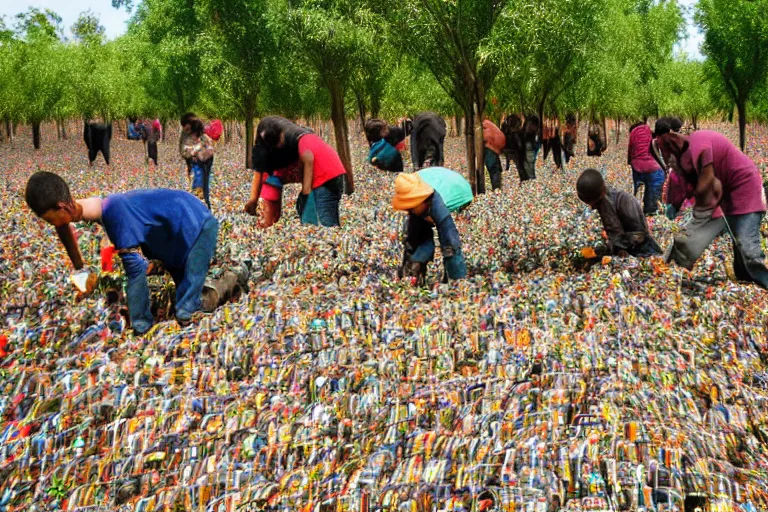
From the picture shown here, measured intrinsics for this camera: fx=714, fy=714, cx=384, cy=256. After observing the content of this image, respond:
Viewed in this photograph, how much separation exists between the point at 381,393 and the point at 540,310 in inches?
77.7

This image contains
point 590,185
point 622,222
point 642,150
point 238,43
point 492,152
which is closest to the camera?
point 590,185

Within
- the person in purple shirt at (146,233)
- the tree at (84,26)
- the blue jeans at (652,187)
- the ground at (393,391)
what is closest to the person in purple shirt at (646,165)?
the blue jeans at (652,187)

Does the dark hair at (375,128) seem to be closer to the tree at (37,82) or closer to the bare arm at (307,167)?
the bare arm at (307,167)

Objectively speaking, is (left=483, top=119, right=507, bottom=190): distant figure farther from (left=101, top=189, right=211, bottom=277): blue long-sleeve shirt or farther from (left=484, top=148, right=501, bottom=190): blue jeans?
(left=101, top=189, right=211, bottom=277): blue long-sleeve shirt

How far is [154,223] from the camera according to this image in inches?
208

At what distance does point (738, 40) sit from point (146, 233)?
22.0 m

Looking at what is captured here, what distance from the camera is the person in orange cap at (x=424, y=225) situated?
6090 mm

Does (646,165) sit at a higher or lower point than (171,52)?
lower

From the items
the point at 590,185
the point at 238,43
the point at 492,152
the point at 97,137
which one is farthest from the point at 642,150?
the point at 97,137

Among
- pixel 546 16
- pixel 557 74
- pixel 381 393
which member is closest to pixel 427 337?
pixel 381 393

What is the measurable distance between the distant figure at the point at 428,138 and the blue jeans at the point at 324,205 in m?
3.97

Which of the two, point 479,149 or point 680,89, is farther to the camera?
point 680,89

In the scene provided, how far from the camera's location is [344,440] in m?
3.36

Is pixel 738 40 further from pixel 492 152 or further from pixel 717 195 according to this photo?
pixel 717 195
